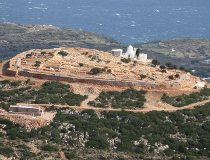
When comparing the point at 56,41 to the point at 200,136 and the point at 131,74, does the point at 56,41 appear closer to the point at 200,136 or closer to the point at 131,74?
the point at 131,74

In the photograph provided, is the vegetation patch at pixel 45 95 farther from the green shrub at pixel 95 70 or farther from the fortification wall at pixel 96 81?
the green shrub at pixel 95 70

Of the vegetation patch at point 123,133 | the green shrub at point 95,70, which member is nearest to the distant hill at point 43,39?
the green shrub at point 95,70

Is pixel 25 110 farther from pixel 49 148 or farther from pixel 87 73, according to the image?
pixel 87 73

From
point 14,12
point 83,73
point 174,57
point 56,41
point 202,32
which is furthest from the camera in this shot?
point 14,12

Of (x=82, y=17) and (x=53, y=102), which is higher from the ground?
(x=82, y=17)

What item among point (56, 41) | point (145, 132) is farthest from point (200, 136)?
point (56, 41)

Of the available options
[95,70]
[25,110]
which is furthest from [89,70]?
[25,110]

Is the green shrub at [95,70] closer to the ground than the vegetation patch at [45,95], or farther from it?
farther from it
